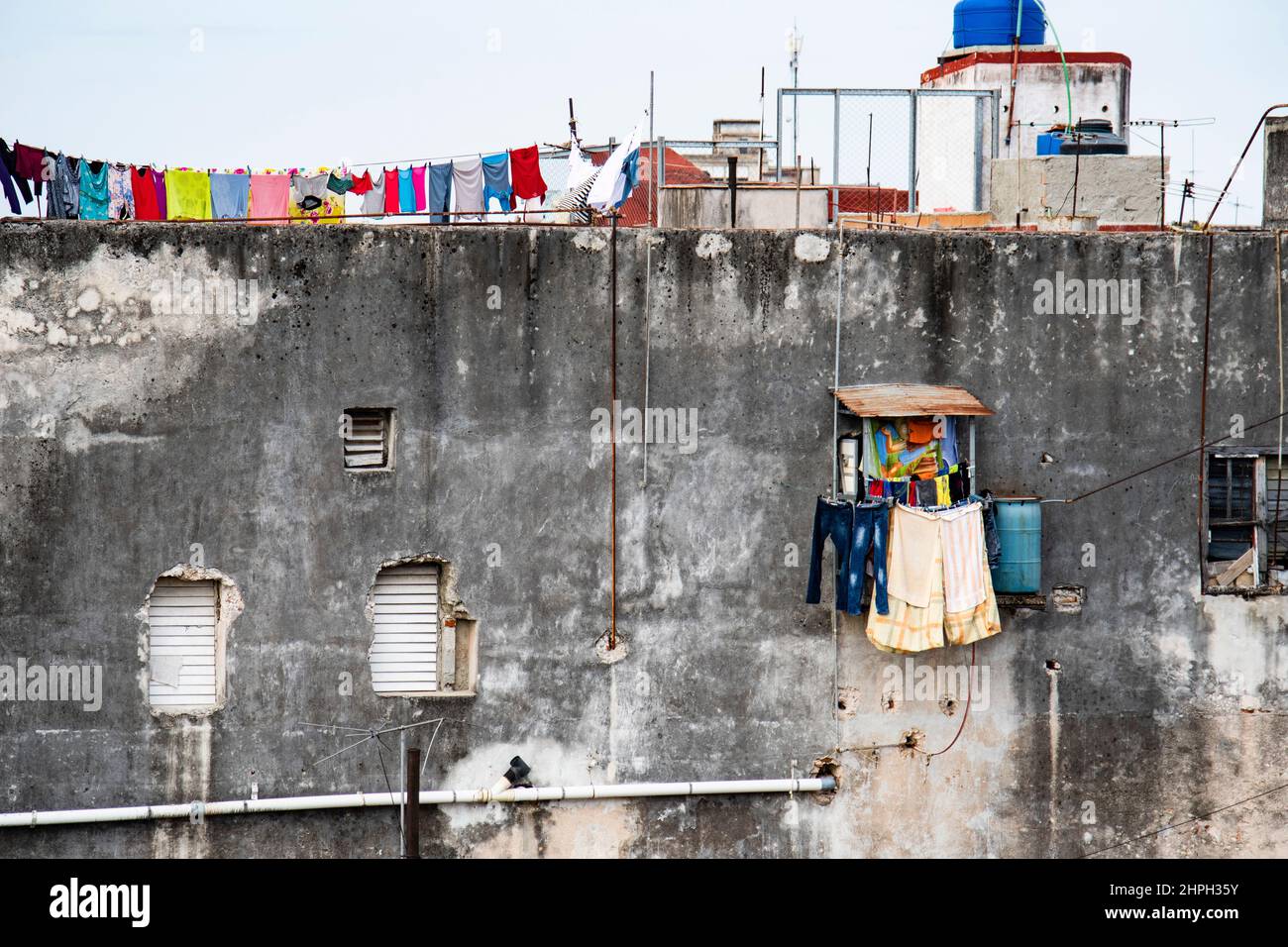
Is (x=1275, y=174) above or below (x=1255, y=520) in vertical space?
above

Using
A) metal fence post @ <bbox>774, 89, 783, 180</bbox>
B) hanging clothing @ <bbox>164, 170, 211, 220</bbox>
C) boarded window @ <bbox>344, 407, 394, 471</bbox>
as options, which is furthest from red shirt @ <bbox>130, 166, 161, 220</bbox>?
metal fence post @ <bbox>774, 89, 783, 180</bbox>

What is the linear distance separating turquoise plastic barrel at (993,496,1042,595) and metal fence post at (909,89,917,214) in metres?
5.18

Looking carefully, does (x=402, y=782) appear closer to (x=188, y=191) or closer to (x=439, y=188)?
(x=439, y=188)

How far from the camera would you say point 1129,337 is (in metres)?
12.5

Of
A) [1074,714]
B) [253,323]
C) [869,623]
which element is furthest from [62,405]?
[1074,714]

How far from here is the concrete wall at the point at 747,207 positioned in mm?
14484

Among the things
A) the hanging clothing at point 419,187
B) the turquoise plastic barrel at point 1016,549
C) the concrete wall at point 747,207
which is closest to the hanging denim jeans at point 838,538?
the turquoise plastic barrel at point 1016,549

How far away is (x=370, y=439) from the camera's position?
12133mm

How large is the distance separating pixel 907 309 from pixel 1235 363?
107 inches

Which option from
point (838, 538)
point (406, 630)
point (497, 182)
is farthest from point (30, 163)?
point (838, 538)

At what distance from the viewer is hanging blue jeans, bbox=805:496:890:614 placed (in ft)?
39.0

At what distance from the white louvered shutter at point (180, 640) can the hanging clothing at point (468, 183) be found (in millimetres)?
4725

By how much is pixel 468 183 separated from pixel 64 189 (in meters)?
3.65

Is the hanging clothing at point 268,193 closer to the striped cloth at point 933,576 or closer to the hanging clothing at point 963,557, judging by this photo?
the striped cloth at point 933,576
